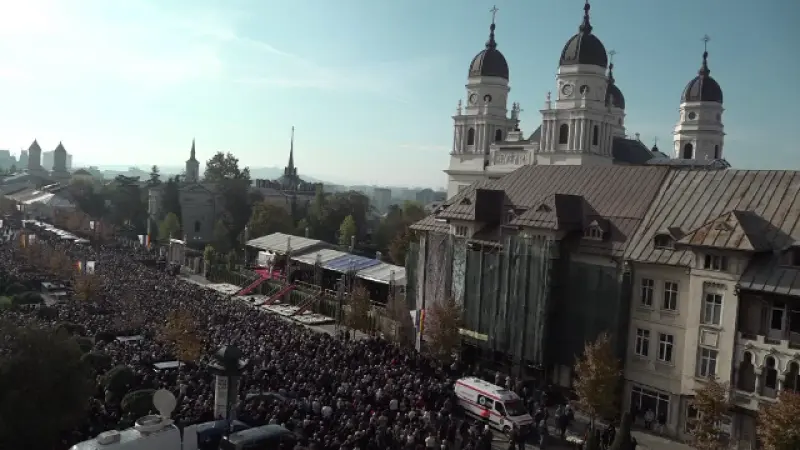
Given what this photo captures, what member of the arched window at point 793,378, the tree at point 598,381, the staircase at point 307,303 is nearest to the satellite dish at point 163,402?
the tree at point 598,381

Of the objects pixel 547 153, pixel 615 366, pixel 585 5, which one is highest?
pixel 585 5

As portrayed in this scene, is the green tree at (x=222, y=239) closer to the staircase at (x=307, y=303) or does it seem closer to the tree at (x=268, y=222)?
the tree at (x=268, y=222)

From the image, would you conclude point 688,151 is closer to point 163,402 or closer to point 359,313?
point 359,313

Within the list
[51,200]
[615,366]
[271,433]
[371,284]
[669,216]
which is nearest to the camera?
[271,433]

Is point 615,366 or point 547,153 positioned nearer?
point 615,366

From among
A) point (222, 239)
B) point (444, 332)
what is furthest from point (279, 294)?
point (222, 239)

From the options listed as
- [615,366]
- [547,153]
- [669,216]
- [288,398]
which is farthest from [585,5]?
[288,398]

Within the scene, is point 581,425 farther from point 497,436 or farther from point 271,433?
point 271,433

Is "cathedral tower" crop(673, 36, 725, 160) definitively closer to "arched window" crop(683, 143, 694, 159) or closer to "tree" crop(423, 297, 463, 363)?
"arched window" crop(683, 143, 694, 159)
